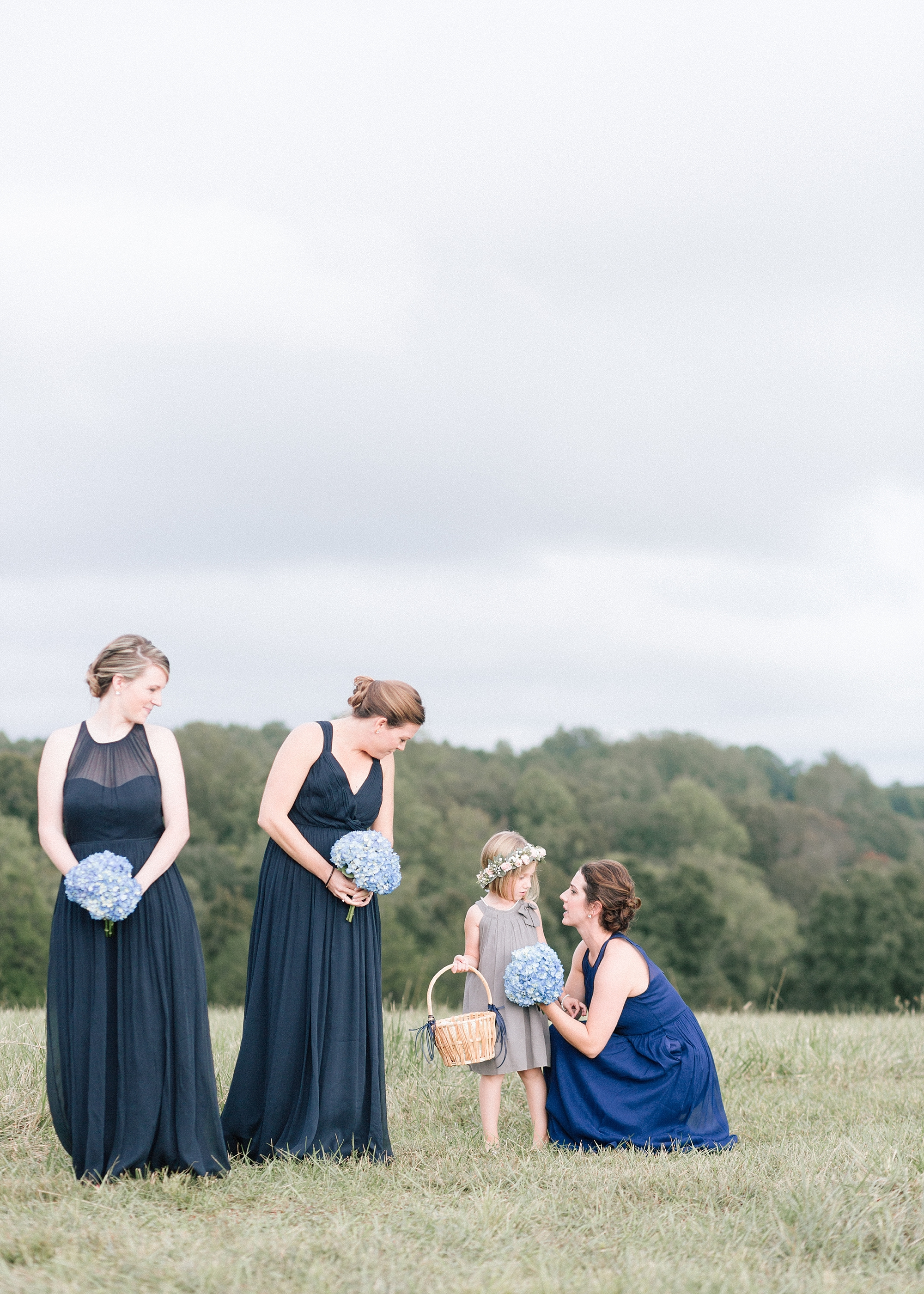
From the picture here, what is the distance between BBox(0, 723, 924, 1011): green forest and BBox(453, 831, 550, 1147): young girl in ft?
67.3

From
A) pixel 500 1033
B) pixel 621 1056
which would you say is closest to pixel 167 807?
pixel 500 1033

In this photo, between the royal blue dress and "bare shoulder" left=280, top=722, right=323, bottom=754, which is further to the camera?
the royal blue dress

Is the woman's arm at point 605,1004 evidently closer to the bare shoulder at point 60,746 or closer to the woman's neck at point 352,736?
the woman's neck at point 352,736

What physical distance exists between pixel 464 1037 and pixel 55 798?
2468 millimetres

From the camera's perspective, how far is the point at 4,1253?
491 cm

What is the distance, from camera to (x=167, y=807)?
621 cm

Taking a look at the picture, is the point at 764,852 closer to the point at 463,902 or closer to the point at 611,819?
the point at 611,819

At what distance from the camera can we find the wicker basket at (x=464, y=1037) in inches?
257

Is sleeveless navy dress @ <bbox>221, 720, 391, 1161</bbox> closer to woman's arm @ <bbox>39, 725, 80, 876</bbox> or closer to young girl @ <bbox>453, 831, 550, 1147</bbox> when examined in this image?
young girl @ <bbox>453, 831, 550, 1147</bbox>

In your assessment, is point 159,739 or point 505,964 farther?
point 505,964

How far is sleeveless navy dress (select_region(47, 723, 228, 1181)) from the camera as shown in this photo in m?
6.09

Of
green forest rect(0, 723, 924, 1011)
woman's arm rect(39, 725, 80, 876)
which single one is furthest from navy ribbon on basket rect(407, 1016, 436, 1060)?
green forest rect(0, 723, 924, 1011)

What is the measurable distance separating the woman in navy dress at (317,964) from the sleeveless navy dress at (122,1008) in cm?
54

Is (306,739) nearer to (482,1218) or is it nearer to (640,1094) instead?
(482,1218)
